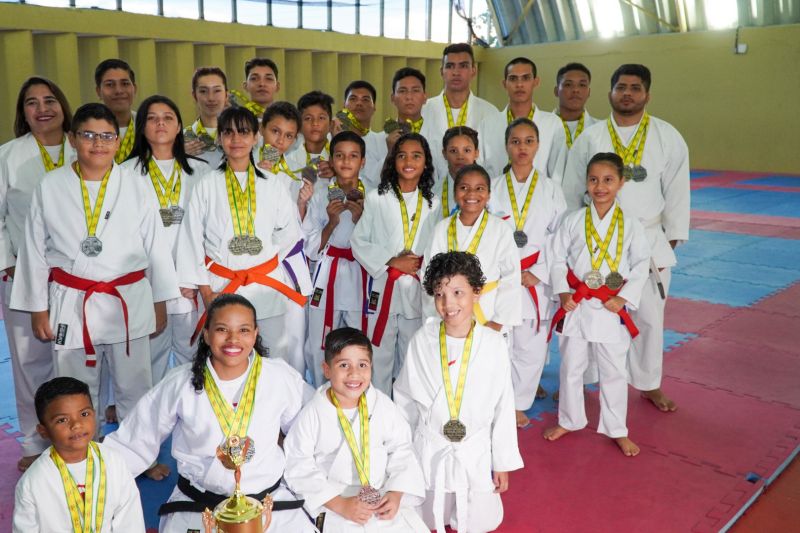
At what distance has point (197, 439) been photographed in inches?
109

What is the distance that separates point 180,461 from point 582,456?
88.7 inches

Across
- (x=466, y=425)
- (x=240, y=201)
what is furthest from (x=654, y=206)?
(x=240, y=201)

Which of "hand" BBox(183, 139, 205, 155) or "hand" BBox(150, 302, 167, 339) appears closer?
"hand" BBox(150, 302, 167, 339)

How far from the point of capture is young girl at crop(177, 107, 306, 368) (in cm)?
364

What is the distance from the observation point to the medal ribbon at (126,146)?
13.4ft

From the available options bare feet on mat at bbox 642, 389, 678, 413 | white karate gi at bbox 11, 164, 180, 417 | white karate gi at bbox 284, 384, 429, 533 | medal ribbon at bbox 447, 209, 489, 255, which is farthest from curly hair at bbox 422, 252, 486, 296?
bare feet on mat at bbox 642, 389, 678, 413

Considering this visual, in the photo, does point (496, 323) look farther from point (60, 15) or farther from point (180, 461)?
point (60, 15)

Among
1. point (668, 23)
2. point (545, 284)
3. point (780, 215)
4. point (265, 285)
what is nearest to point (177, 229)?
point (265, 285)

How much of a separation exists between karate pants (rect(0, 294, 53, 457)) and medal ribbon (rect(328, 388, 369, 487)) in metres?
1.81

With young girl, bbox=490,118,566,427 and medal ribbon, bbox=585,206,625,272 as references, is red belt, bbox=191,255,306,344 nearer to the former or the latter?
young girl, bbox=490,118,566,427

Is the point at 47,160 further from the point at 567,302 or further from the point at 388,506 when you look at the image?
the point at 567,302

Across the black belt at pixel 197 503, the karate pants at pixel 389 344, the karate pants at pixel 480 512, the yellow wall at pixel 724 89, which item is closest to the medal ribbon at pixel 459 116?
the karate pants at pixel 389 344

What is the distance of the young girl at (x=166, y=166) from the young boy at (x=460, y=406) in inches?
59.1

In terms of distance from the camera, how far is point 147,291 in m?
3.49
